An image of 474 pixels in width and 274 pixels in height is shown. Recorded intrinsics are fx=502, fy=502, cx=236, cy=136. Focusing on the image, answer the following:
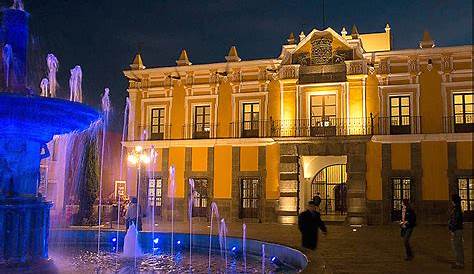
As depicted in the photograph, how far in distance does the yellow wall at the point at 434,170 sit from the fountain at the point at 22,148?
1643 centimetres

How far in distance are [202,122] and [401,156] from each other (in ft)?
31.0

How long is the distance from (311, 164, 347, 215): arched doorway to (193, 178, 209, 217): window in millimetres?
5887

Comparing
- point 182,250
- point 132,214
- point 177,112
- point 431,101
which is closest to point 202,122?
point 177,112

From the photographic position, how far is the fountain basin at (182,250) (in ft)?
32.4

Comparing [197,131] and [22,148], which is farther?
[197,131]

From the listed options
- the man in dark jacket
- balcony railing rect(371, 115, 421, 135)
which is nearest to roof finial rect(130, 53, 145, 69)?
balcony railing rect(371, 115, 421, 135)

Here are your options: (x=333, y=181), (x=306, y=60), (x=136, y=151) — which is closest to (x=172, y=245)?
(x=136, y=151)

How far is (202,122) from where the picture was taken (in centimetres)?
2472

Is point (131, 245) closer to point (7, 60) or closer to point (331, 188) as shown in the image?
point (7, 60)

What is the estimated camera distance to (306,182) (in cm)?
2508

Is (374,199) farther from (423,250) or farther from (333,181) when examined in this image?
(423,250)

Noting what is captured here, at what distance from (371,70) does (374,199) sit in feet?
18.6

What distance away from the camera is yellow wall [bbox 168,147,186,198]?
24469mm

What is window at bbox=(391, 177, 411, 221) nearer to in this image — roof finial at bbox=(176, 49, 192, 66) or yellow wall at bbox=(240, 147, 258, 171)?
yellow wall at bbox=(240, 147, 258, 171)
